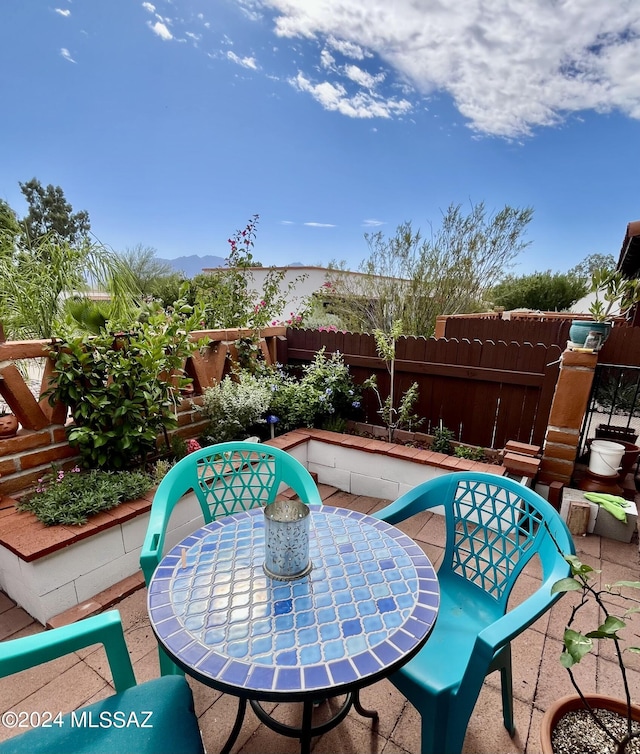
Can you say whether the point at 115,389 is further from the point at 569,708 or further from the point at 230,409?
the point at 569,708

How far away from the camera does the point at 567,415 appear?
8.20ft

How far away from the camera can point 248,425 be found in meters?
2.89

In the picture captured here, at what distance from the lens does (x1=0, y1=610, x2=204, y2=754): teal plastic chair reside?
81 cm

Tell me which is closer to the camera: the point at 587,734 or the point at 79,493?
the point at 587,734

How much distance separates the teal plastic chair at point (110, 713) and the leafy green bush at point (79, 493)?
3.42ft

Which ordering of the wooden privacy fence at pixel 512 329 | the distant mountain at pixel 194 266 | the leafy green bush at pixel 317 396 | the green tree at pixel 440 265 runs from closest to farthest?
the leafy green bush at pixel 317 396 < the distant mountain at pixel 194 266 < the wooden privacy fence at pixel 512 329 < the green tree at pixel 440 265

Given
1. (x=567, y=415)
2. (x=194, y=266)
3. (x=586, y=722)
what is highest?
(x=194, y=266)

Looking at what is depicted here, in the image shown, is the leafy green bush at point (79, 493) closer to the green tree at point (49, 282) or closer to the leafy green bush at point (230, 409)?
the leafy green bush at point (230, 409)

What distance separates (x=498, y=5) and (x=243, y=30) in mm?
2268

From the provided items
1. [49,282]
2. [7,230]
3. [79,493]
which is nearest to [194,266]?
[7,230]

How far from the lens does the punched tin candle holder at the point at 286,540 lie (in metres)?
0.98

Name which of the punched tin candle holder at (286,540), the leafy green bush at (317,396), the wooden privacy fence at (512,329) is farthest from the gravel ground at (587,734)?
the wooden privacy fence at (512,329)

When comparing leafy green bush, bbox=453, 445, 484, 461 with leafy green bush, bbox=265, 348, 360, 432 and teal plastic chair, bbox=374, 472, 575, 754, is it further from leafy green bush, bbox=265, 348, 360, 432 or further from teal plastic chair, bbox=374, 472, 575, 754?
teal plastic chair, bbox=374, 472, 575, 754

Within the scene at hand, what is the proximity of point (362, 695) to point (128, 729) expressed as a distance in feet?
2.87
